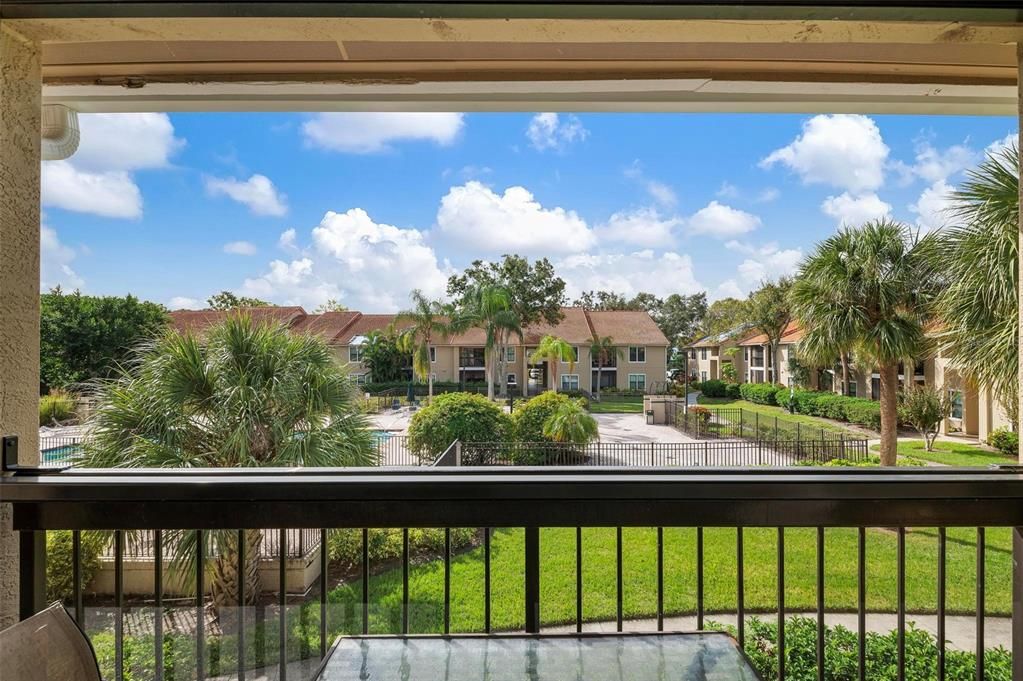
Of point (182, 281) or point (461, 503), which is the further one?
point (182, 281)

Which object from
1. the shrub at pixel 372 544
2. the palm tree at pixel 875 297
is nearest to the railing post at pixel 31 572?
the shrub at pixel 372 544

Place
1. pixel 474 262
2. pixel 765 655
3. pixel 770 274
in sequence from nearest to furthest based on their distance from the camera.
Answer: pixel 770 274
pixel 474 262
pixel 765 655

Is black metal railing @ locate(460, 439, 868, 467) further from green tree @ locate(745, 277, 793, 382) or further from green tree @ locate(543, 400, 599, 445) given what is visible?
green tree @ locate(745, 277, 793, 382)

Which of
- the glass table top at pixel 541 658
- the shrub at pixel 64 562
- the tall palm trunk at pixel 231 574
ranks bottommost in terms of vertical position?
the tall palm trunk at pixel 231 574

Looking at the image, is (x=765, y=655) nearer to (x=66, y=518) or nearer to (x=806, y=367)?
(x=806, y=367)

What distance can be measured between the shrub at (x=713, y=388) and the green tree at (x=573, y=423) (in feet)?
1.37

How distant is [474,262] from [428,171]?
1.11 feet

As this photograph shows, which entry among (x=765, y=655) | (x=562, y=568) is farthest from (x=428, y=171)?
(x=765, y=655)

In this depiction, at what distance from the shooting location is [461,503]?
3.80ft

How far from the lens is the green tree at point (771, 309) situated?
5.25ft

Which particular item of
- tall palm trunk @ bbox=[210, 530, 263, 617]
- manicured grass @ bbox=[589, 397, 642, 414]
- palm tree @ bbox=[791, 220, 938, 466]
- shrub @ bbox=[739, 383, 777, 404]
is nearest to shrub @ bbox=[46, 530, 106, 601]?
tall palm trunk @ bbox=[210, 530, 263, 617]

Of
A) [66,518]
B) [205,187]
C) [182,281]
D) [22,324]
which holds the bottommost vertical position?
[66,518]

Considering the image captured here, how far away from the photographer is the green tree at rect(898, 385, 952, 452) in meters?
1.50

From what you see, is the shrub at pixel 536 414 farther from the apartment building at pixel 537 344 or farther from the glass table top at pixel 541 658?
the glass table top at pixel 541 658
